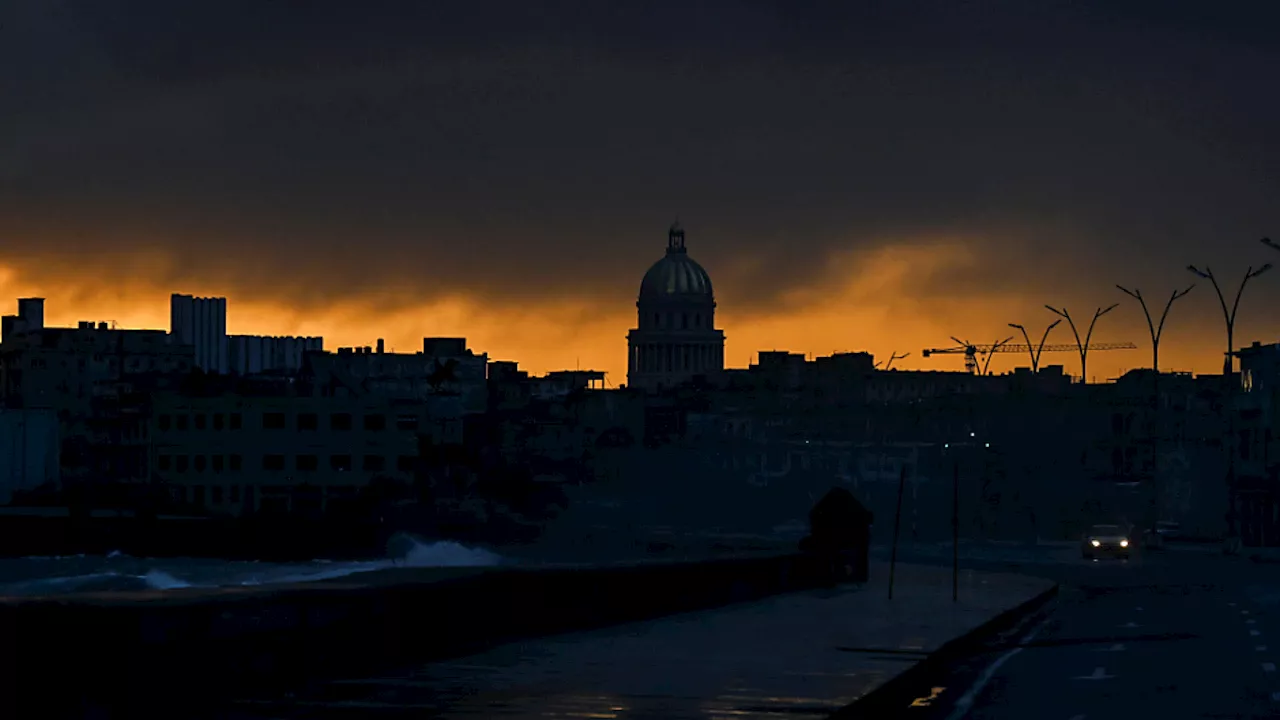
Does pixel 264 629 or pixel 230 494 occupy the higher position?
pixel 230 494

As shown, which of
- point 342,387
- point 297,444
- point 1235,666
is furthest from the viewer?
point 342,387

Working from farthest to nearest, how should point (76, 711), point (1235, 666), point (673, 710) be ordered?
point (1235, 666), point (673, 710), point (76, 711)

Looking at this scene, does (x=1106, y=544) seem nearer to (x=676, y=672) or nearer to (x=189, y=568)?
(x=676, y=672)

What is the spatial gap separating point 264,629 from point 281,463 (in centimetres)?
16410

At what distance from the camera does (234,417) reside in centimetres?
18250

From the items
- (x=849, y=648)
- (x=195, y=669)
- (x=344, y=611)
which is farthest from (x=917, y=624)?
(x=195, y=669)

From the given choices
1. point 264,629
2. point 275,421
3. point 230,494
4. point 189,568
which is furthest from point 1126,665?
point 230,494

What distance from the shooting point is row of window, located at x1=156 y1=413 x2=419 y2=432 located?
181750 millimetres

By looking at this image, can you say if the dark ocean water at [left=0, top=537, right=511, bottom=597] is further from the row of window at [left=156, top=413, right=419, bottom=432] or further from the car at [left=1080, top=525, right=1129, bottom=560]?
the car at [left=1080, top=525, right=1129, bottom=560]

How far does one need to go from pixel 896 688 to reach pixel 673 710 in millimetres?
4373

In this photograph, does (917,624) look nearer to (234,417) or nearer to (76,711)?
(76,711)

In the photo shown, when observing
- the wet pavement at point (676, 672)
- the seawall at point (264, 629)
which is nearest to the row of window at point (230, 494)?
the wet pavement at point (676, 672)

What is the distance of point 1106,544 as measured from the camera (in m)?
90.3

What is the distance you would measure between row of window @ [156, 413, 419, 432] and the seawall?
148m
